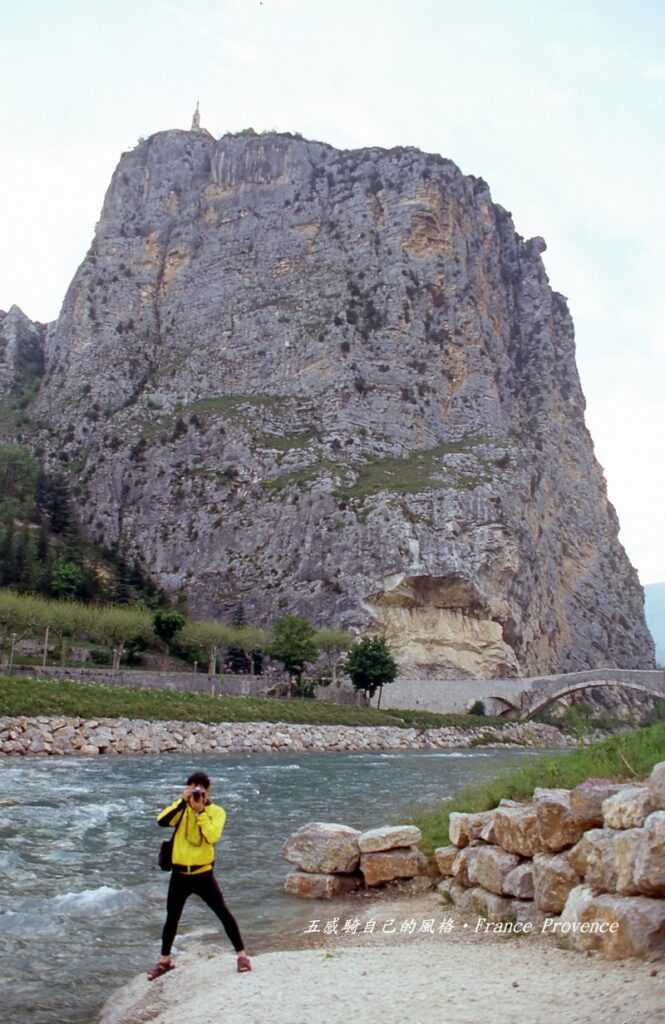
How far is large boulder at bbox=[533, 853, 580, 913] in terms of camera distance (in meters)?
7.93

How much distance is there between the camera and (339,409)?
95.8m

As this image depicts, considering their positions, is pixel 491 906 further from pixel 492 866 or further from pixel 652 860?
pixel 652 860

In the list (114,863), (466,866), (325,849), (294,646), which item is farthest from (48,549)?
(466,866)

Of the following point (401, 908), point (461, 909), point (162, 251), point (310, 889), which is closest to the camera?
point (461, 909)

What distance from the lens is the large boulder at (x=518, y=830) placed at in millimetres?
8734

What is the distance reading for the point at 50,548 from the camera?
8812cm

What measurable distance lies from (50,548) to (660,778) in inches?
3428

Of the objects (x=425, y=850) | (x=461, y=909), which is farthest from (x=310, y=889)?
(x=461, y=909)

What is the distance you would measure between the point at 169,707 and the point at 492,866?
1503 inches

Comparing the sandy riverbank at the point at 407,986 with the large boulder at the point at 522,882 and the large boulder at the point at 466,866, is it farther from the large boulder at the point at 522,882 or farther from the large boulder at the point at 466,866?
the large boulder at the point at 466,866

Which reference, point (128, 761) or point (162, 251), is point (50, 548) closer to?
point (162, 251)

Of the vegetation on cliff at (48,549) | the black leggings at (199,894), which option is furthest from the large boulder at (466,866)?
the vegetation on cliff at (48,549)

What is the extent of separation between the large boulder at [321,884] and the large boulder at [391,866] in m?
0.24

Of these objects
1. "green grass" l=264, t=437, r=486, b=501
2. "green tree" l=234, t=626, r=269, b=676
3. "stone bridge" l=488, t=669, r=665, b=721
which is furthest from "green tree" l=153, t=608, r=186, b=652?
"stone bridge" l=488, t=669, r=665, b=721
